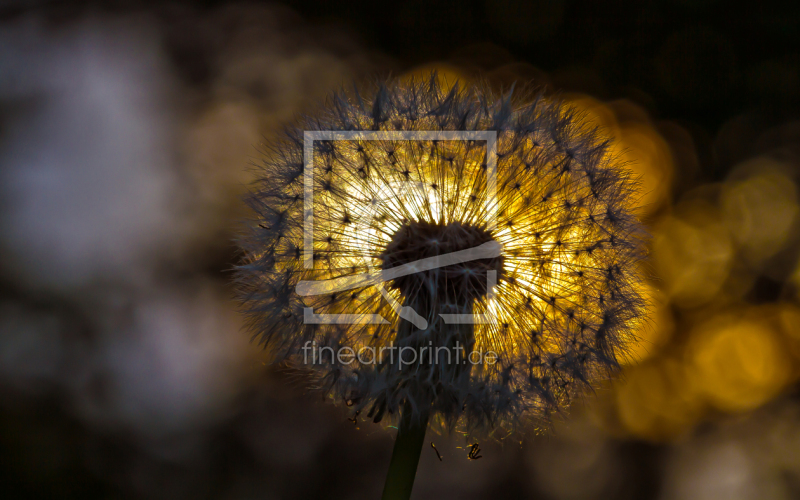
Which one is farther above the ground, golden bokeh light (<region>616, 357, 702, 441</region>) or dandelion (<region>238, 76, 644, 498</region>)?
dandelion (<region>238, 76, 644, 498</region>)

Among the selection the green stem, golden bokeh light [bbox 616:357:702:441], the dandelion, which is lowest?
golden bokeh light [bbox 616:357:702:441]

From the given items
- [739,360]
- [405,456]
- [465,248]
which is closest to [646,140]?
[739,360]

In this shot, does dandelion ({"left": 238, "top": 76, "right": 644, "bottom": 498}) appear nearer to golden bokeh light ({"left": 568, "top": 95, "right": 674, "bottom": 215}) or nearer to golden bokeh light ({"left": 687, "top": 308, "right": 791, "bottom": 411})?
golden bokeh light ({"left": 568, "top": 95, "right": 674, "bottom": 215})

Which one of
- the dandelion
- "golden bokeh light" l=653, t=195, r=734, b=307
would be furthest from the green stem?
"golden bokeh light" l=653, t=195, r=734, b=307

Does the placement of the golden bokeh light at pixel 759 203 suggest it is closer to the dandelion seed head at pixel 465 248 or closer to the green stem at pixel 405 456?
the dandelion seed head at pixel 465 248

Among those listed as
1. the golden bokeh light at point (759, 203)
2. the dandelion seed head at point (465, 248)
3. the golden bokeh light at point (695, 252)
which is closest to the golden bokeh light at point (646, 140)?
the golden bokeh light at point (695, 252)

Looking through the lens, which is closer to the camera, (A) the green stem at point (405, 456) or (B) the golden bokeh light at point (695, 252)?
(A) the green stem at point (405, 456)
